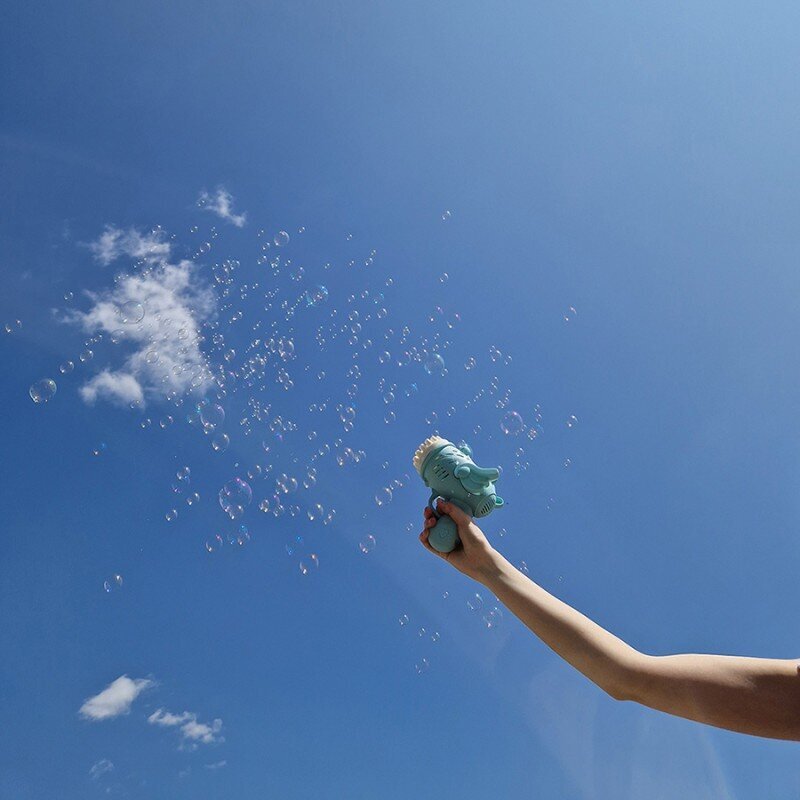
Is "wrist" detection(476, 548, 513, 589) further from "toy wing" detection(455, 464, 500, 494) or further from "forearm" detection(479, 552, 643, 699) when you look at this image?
"toy wing" detection(455, 464, 500, 494)

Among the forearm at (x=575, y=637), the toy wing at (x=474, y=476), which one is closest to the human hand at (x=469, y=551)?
the forearm at (x=575, y=637)

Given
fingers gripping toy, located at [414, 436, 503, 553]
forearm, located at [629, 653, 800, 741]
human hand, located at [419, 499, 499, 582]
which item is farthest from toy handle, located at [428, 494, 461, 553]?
fingers gripping toy, located at [414, 436, 503, 553]

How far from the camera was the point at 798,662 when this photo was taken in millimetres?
2291

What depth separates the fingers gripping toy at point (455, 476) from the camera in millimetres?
4930

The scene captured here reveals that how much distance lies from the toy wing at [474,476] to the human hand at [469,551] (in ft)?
4.44

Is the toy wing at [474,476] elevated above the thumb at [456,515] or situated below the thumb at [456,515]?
above

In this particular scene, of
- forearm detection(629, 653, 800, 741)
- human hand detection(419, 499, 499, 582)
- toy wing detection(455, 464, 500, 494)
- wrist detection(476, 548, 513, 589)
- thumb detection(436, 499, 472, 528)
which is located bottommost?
forearm detection(629, 653, 800, 741)

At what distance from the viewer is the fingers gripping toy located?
493 centimetres

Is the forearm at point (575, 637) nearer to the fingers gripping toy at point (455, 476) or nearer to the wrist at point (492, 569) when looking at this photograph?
the wrist at point (492, 569)

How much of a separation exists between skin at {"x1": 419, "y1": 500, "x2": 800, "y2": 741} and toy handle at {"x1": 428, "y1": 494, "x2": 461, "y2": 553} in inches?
21.7

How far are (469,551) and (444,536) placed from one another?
213 millimetres

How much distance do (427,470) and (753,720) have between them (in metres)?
2.93

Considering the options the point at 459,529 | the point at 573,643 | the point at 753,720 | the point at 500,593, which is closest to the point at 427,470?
the point at 459,529

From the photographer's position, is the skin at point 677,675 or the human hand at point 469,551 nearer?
the skin at point 677,675
